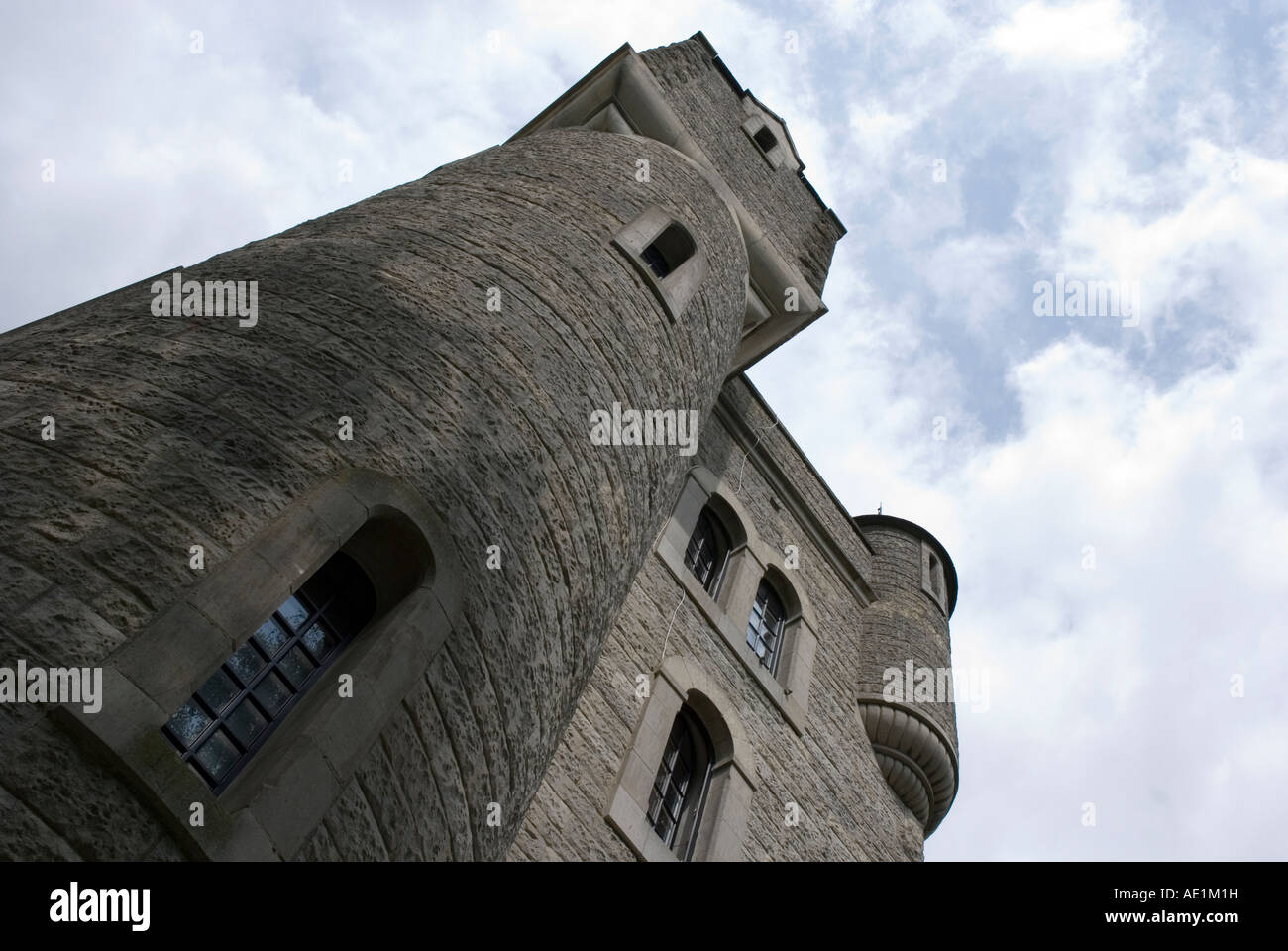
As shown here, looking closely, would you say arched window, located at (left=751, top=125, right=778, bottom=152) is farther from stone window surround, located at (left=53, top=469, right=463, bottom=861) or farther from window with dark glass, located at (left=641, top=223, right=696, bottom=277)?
stone window surround, located at (left=53, top=469, right=463, bottom=861)

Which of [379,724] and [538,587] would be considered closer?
[379,724]

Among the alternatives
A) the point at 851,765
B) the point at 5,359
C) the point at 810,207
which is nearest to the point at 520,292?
the point at 5,359

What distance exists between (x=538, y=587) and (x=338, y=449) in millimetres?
1145

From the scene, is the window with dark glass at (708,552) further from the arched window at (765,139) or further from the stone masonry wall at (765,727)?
the arched window at (765,139)

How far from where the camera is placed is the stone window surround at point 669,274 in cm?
685

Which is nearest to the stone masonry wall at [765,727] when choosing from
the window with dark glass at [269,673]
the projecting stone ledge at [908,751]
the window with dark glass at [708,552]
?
the projecting stone ledge at [908,751]

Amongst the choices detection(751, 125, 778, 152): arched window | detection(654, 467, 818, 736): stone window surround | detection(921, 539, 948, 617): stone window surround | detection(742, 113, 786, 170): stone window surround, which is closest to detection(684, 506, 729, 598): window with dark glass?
detection(654, 467, 818, 736): stone window surround

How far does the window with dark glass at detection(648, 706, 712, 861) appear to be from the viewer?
8.05 metres

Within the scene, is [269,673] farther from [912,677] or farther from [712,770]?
[912,677]

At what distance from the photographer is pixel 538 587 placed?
473 centimetres

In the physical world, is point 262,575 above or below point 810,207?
below
